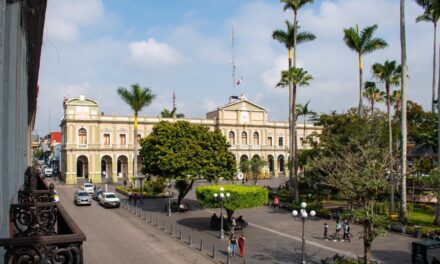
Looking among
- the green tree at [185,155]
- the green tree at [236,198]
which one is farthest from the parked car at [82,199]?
the green tree at [236,198]

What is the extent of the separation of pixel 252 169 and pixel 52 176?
39.8 metres

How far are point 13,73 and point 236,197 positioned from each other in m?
20.8

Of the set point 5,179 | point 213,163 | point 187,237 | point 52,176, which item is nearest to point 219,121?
point 52,176

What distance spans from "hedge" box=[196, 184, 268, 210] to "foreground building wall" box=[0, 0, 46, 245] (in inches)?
568

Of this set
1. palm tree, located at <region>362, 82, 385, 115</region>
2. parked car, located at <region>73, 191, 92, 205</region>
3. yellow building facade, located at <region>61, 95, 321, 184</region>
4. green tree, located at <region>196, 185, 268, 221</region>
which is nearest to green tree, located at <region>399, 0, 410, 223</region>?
green tree, located at <region>196, 185, 268, 221</region>

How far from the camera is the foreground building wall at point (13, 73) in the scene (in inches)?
185

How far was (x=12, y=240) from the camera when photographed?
147 inches

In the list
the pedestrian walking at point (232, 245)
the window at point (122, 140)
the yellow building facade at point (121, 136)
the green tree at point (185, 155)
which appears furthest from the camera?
the window at point (122, 140)

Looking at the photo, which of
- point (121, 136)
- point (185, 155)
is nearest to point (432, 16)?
point (185, 155)

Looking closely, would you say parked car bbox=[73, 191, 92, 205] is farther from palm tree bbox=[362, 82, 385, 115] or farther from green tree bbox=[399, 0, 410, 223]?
palm tree bbox=[362, 82, 385, 115]

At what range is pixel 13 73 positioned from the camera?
6.11 metres

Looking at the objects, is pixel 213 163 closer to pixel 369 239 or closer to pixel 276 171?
pixel 369 239

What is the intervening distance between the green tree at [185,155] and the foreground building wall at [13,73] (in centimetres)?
1887

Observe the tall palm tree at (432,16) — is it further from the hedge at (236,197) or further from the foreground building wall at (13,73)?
the foreground building wall at (13,73)
